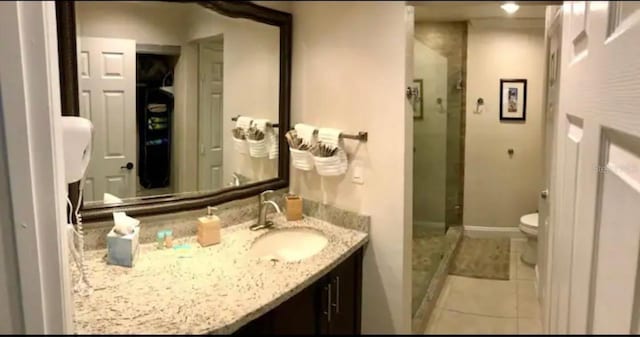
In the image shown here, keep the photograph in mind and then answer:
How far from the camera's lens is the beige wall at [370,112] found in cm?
191

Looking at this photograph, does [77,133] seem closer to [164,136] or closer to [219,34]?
[164,136]

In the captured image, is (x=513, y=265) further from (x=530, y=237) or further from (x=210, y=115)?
(x=210, y=115)

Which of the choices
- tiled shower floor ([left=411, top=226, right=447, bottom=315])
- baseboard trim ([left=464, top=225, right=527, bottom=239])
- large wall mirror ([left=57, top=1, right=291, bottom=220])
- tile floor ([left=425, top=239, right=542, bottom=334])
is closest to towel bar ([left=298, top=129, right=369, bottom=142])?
large wall mirror ([left=57, top=1, right=291, bottom=220])

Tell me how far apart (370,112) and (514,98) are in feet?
7.96

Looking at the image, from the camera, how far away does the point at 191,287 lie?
50.8 inches

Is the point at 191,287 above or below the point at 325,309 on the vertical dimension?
above

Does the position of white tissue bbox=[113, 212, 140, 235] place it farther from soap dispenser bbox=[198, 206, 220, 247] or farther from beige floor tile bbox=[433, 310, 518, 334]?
beige floor tile bbox=[433, 310, 518, 334]

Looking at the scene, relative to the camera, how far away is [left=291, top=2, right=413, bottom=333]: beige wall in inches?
75.1

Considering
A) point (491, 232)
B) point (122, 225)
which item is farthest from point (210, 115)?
point (491, 232)

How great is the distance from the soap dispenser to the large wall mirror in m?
0.10

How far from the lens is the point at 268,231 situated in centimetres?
195

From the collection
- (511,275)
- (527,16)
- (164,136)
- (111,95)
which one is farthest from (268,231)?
(527,16)

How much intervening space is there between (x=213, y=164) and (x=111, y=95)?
487 millimetres

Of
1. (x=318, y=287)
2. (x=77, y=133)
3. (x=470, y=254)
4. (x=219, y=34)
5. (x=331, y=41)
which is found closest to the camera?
(x=77, y=133)
